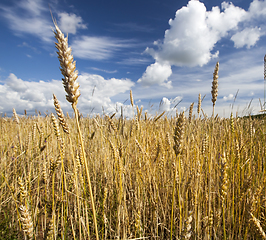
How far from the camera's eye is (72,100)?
623 millimetres

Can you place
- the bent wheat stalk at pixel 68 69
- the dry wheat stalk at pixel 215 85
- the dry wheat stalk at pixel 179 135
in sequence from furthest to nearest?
the dry wheat stalk at pixel 215 85, the dry wheat stalk at pixel 179 135, the bent wheat stalk at pixel 68 69

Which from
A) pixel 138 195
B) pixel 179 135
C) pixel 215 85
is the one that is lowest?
pixel 138 195

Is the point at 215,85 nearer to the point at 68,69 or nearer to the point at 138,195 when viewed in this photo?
the point at 138,195

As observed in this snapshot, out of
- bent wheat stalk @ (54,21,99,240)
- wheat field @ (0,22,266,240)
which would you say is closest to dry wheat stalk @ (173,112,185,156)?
wheat field @ (0,22,266,240)

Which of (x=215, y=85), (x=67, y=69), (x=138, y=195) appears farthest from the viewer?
(x=215, y=85)

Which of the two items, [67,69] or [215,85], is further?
[215,85]

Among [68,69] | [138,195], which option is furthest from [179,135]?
[138,195]

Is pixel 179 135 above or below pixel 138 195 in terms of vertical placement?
above

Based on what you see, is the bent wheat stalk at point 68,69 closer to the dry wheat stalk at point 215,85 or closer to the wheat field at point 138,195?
the wheat field at point 138,195

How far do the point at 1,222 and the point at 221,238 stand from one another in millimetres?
2452

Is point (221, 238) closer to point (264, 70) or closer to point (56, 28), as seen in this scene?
point (56, 28)

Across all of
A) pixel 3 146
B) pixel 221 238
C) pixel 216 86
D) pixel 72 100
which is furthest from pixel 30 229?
pixel 3 146

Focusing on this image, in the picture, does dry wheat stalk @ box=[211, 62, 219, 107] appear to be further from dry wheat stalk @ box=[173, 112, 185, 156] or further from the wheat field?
dry wheat stalk @ box=[173, 112, 185, 156]

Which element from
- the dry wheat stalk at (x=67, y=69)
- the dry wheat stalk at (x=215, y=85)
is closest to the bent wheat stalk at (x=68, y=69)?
the dry wheat stalk at (x=67, y=69)
